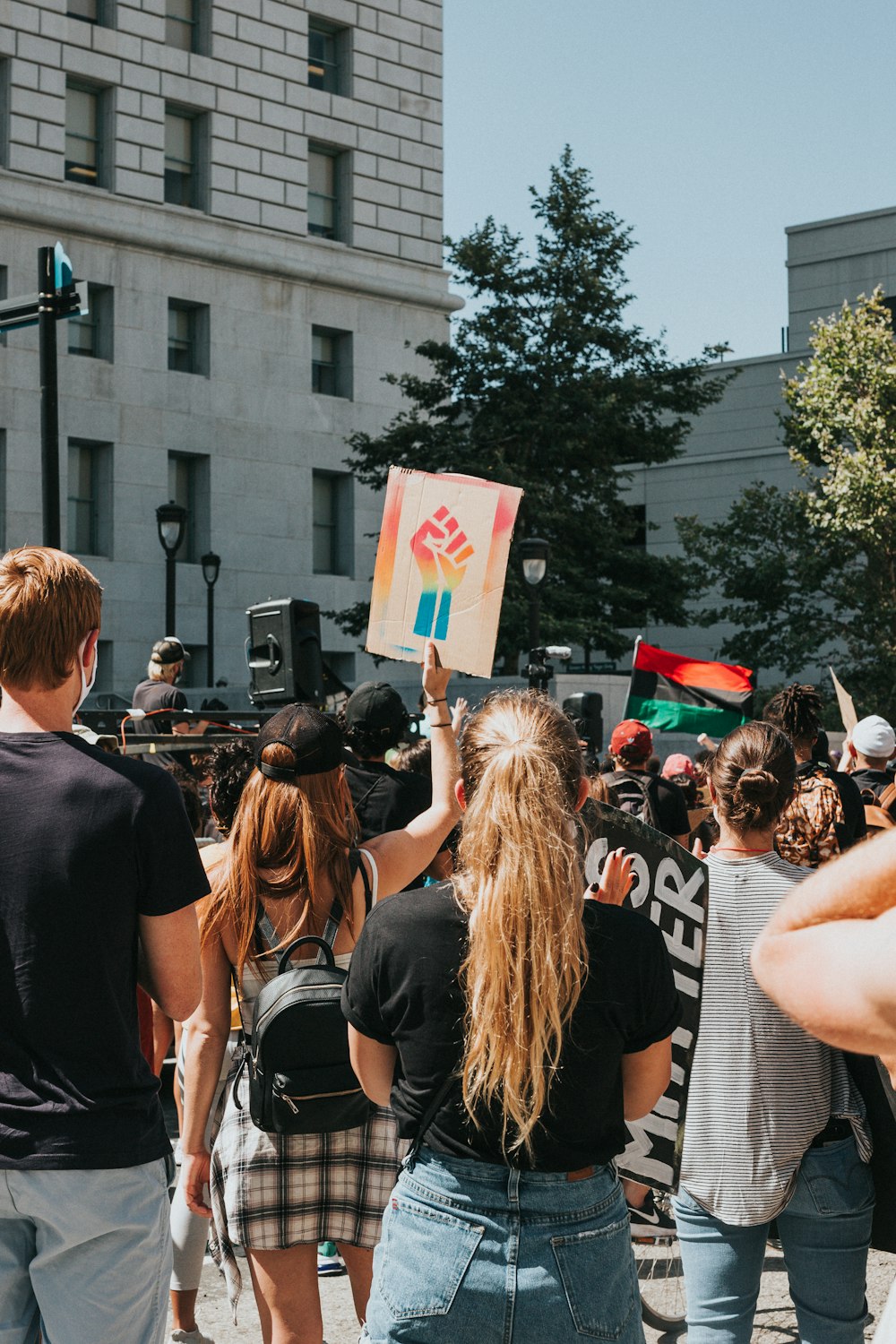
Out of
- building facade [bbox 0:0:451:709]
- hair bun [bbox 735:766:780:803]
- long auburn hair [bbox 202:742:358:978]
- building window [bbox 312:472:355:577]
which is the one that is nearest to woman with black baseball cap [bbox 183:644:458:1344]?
long auburn hair [bbox 202:742:358:978]

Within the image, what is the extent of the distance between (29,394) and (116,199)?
485 centimetres

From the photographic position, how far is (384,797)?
20.3ft

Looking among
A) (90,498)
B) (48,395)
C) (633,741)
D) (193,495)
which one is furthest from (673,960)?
(193,495)

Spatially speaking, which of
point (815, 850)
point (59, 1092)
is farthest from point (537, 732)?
point (815, 850)

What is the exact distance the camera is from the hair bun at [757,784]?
3.82m

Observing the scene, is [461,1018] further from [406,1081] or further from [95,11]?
[95,11]

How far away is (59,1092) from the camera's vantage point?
2.76m

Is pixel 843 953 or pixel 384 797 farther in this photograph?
pixel 384 797

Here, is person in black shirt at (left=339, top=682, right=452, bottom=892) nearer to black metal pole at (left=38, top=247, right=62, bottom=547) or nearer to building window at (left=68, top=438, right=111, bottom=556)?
black metal pole at (left=38, top=247, right=62, bottom=547)

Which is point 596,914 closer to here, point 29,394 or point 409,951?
point 409,951

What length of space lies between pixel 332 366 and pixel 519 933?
113ft

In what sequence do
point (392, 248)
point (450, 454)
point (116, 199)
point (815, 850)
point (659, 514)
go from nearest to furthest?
point (815, 850) < point (450, 454) < point (116, 199) < point (392, 248) < point (659, 514)

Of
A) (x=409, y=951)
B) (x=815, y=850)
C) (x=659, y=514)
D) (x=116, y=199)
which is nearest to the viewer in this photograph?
(x=409, y=951)

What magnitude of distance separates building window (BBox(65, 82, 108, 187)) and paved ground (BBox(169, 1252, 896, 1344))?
99.2 feet
